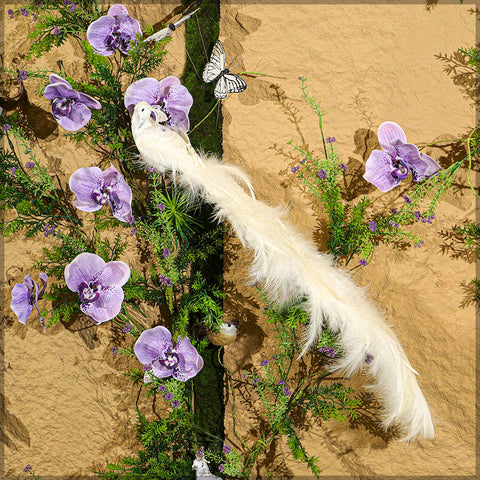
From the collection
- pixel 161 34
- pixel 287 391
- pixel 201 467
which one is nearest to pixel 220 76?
pixel 161 34

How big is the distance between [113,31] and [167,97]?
160 mm

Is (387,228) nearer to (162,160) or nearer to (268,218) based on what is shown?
(268,218)

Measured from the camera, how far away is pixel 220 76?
964mm

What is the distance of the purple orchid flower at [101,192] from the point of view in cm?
87

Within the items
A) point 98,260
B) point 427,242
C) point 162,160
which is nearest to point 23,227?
point 98,260

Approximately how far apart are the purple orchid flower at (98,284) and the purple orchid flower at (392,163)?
0.48 m

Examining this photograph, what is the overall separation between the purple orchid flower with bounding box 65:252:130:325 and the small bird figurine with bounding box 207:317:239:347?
0.19 metres

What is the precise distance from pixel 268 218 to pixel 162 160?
0.69 ft

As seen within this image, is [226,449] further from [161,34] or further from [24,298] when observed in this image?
[161,34]

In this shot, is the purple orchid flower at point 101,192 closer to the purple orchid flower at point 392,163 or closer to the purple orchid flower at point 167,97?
the purple orchid flower at point 167,97

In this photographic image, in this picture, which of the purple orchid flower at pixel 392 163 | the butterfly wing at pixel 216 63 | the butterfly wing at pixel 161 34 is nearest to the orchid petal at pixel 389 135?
the purple orchid flower at pixel 392 163

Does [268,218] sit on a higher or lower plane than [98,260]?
higher

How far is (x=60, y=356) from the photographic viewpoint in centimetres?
96

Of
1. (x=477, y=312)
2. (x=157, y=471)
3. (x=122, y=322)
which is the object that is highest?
(x=477, y=312)
